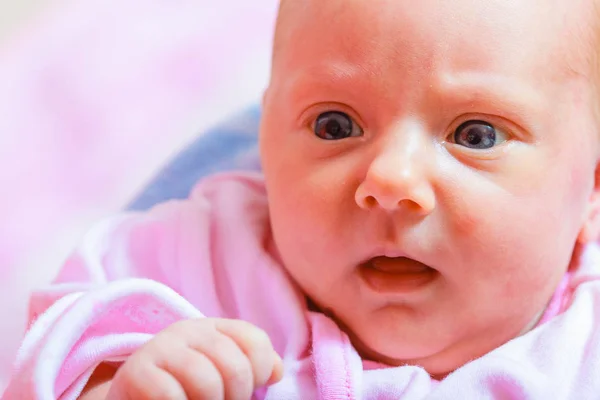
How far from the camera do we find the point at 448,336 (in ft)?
3.19

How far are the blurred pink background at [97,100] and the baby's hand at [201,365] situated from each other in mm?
639

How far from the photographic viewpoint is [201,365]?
82 cm

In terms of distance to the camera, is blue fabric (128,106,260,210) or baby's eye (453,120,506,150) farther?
blue fabric (128,106,260,210)

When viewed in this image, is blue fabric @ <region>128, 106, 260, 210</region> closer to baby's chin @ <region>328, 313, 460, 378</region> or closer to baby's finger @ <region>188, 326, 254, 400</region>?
baby's chin @ <region>328, 313, 460, 378</region>

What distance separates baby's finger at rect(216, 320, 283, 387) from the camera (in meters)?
0.83

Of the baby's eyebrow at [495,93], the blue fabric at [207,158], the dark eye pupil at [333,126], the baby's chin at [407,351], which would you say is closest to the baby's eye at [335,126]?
the dark eye pupil at [333,126]

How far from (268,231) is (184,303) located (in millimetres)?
230

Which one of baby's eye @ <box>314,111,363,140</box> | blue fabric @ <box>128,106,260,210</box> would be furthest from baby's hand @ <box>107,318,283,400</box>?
blue fabric @ <box>128,106,260,210</box>

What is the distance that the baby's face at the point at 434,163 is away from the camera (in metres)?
0.91

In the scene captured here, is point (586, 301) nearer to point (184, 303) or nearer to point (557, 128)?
point (557, 128)

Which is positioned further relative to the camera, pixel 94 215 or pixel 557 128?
pixel 94 215

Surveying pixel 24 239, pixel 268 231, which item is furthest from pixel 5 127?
pixel 268 231

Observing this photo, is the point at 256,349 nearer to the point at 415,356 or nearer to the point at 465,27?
the point at 415,356

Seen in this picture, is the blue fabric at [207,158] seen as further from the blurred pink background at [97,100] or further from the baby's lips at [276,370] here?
the baby's lips at [276,370]
